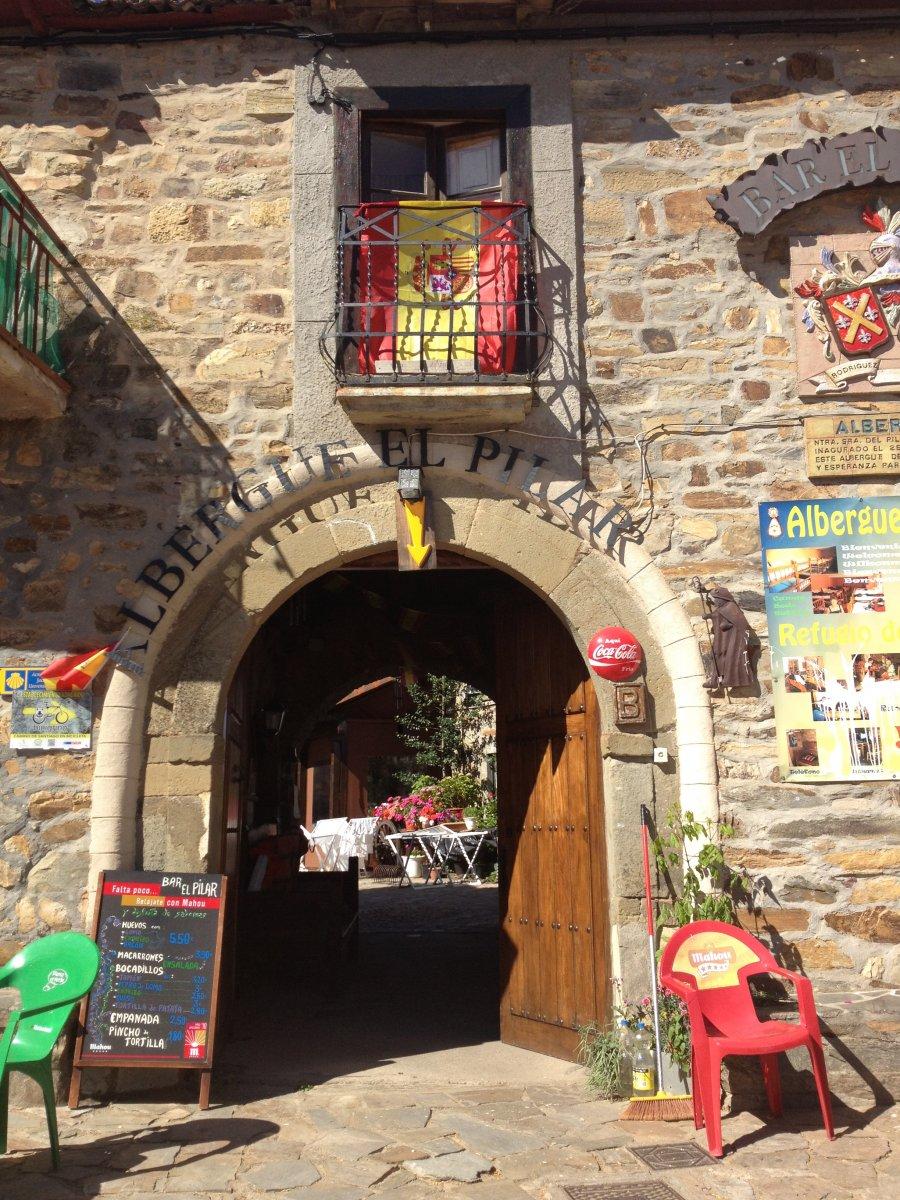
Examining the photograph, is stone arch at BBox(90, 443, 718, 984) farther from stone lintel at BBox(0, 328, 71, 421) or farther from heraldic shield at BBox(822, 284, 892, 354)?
heraldic shield at BBox(822, 284, 892, 354)

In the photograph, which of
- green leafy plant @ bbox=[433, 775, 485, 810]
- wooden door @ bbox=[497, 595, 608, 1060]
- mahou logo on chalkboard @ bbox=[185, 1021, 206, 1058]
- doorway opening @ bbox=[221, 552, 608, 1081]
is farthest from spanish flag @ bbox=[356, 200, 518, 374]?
green leafy plant @ bbox=[433, 775, 485, 810]

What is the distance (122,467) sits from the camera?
17.4 feet

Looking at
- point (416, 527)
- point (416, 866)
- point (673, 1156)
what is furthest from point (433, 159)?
point (416, 866)

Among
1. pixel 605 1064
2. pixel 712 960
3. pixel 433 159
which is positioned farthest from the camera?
pixel 433 159

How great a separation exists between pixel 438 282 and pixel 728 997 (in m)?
3.77

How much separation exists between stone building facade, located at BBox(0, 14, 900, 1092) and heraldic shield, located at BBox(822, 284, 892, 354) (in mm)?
237

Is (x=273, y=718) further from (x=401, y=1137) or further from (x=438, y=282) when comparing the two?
(x=401, y=1137)

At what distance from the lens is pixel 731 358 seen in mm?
5484

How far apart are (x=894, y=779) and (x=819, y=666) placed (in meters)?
0.63

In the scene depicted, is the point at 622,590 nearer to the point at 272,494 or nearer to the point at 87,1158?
the point at 272,494

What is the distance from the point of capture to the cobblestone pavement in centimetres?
366

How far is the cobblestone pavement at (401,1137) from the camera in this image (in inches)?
144

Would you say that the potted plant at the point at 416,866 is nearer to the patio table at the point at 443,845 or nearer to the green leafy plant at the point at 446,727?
the patio table at the point at 443,845

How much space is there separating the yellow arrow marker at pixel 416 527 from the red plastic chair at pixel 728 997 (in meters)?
2.15
